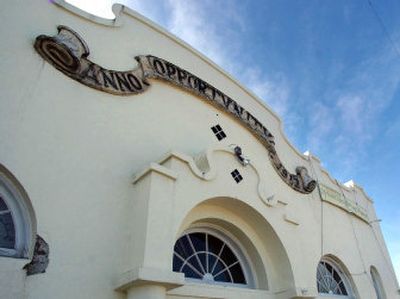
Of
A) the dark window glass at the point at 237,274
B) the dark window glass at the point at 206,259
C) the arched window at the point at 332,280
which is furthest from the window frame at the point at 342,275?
the dark window glass at the point at 206,259

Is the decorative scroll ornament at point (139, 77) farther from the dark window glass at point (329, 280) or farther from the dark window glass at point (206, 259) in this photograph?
the dark window glass at point (206, 259)

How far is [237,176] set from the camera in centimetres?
631

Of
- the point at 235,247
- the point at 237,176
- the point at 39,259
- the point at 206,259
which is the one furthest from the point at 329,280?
the point at 39,259

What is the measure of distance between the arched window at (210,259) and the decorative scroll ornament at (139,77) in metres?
2.56

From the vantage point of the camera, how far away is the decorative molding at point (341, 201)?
977 cm

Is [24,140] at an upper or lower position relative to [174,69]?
lower

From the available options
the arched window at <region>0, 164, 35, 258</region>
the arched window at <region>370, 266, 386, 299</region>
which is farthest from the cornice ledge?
the arched window at <region>370, 266, 386, 299</region>

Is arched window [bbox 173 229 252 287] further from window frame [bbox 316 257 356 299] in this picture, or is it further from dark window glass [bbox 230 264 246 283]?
window frame [bbox 316 257 356 299]

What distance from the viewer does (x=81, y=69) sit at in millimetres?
5148

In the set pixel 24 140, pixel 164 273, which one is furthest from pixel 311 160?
pixel 24 140

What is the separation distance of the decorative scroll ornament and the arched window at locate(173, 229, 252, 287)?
256 centimetres

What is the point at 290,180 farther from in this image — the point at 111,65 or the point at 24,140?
the point at 24,140

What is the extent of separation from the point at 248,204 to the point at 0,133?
165 inches

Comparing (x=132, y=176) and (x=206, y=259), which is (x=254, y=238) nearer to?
(x=206, y=259)
